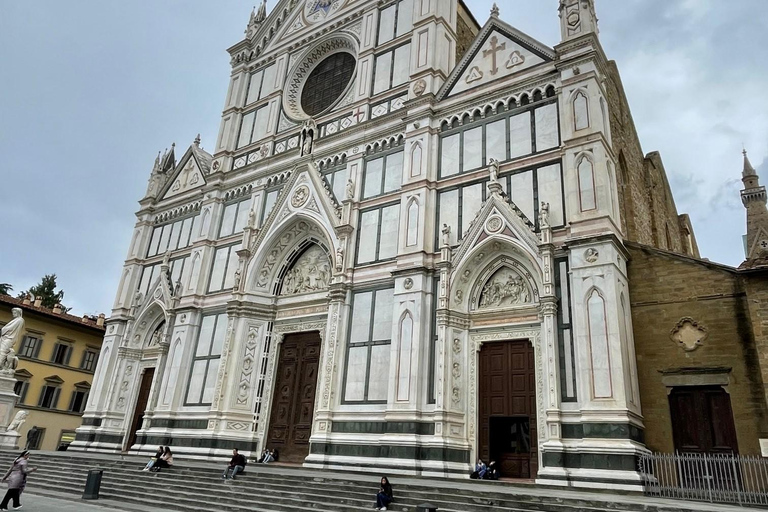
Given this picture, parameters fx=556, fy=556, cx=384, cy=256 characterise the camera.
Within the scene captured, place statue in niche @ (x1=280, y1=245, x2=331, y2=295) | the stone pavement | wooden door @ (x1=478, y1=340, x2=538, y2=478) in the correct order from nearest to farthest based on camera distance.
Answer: the stone pavement
wooden door @ (x1=478, y1=340, x2=538, y2=478)
statue in niche @ (x1=280, y1=245, x2=331, y2=295)

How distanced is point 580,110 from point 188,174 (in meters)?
19.8

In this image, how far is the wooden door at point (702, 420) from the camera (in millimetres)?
12477

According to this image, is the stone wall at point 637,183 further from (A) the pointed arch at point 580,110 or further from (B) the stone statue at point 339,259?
(B) the stone statue at point 339,259

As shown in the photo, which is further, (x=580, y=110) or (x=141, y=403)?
(x=141, y=403)

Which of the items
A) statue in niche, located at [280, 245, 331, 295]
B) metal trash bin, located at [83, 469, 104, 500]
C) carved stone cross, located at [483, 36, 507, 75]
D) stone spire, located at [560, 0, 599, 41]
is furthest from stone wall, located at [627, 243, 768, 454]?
metal trash bin, located at [83, 469, 104, 500]

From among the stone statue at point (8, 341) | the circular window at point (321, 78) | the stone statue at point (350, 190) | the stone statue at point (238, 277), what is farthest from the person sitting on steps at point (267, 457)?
the circular window at point (321, 78)

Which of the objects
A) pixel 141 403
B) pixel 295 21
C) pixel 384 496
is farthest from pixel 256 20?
pixel 384 496

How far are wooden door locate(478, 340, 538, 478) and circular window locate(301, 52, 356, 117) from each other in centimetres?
1347

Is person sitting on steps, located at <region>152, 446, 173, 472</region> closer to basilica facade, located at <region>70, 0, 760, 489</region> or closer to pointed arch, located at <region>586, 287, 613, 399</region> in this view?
basilica facade, located at <region>70, 0, 760, 489</region>

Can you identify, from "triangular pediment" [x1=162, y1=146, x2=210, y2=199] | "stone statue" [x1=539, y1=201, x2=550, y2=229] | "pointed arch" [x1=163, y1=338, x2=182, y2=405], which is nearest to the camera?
"stone statue" [x1=539, y1=201, x2=550, y2=229]

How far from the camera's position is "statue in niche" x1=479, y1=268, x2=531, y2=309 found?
1578 cm

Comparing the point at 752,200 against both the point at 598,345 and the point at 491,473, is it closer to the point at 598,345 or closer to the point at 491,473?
the point at 598,345

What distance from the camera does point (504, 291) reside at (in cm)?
1614

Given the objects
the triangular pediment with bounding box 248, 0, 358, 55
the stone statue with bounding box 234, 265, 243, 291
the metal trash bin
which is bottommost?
the metal trash bin
